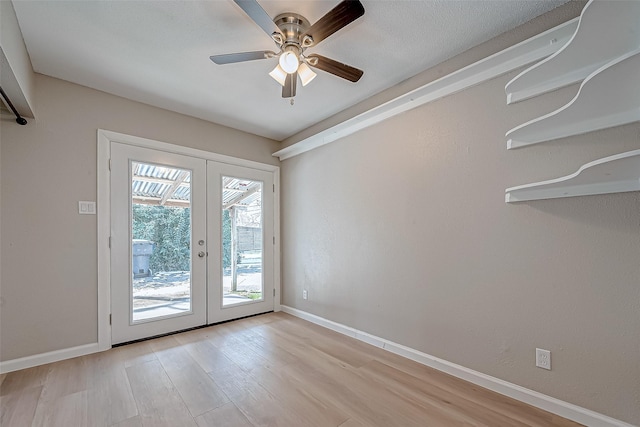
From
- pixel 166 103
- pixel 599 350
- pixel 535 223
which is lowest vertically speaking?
pixel 599 350

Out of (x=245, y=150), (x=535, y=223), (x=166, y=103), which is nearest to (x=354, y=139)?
(x=245, y=150)

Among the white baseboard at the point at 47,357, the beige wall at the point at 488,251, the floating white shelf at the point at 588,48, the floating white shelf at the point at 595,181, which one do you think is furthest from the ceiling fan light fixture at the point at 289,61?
the white baseboard at the point at 47,357

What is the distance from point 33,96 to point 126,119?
694 mm

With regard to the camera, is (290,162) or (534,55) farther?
(290,162)

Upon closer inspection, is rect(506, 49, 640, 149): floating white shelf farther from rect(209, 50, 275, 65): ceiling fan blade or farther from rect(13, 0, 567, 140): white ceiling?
rect(209, 50, 275, 65): ceiling fan blade

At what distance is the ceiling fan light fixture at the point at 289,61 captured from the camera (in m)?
1.86

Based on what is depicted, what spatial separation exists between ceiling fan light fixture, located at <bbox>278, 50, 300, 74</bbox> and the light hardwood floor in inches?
89.5

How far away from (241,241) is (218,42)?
2.42m

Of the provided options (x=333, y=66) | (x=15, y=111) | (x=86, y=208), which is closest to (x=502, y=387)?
(x=333, y=66)

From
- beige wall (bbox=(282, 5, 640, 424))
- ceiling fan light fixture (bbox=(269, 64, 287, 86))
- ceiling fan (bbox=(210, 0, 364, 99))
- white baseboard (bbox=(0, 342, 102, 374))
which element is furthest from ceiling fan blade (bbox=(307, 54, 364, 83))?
white baseboard (bbox=(0, 342, 102, 374))

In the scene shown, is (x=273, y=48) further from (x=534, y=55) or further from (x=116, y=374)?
(x=116, y=374)

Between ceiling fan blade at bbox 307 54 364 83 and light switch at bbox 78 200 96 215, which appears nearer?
ceiling fan blade at bbox 307 54 364 83

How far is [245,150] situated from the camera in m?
3.92

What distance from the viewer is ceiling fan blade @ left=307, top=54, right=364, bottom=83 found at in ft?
6.35
